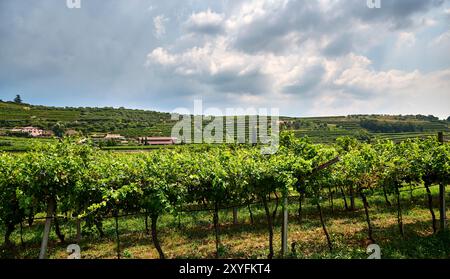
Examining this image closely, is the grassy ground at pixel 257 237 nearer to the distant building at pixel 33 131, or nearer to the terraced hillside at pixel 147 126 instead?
the terraced hillside at pixel 147 126

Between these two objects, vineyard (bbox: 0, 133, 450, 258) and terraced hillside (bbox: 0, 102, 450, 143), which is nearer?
Answer: vineyard (bbox: 0, 133, 450, 258)

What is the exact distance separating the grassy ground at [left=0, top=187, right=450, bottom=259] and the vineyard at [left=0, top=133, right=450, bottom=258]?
0.21 ft

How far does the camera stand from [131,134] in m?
84.9

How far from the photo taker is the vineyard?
323 inches

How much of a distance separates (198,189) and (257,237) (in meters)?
5.16

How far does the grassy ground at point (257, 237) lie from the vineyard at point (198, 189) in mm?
65

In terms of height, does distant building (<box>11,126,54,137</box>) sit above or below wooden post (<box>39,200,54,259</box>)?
above

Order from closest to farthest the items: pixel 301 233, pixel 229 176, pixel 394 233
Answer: pixel 229 176 → pixel 394 233 → pixel 301 233

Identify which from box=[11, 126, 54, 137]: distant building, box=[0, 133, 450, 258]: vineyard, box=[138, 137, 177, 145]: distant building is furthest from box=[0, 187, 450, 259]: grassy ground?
box=[11, 126, 54, 137]: distant building

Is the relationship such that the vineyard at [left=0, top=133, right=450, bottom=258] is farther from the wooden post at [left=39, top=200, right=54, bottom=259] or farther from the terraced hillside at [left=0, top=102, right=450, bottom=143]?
the terraced hillside at [left=0, top=102, right=450, bottom=143]

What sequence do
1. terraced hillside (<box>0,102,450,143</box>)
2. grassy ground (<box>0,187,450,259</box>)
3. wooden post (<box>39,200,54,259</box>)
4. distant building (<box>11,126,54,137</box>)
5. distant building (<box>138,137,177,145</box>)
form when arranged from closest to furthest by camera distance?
wooden post (<box>39,200,54,259</box>)
grassy ground (<box>0,187,450,259</box>)
distant building (<box>138,137,177,145</box>)
distant building (<box>11,126,54,137</box>)
terraced hillside (<box>0,102,450,143</box>)
